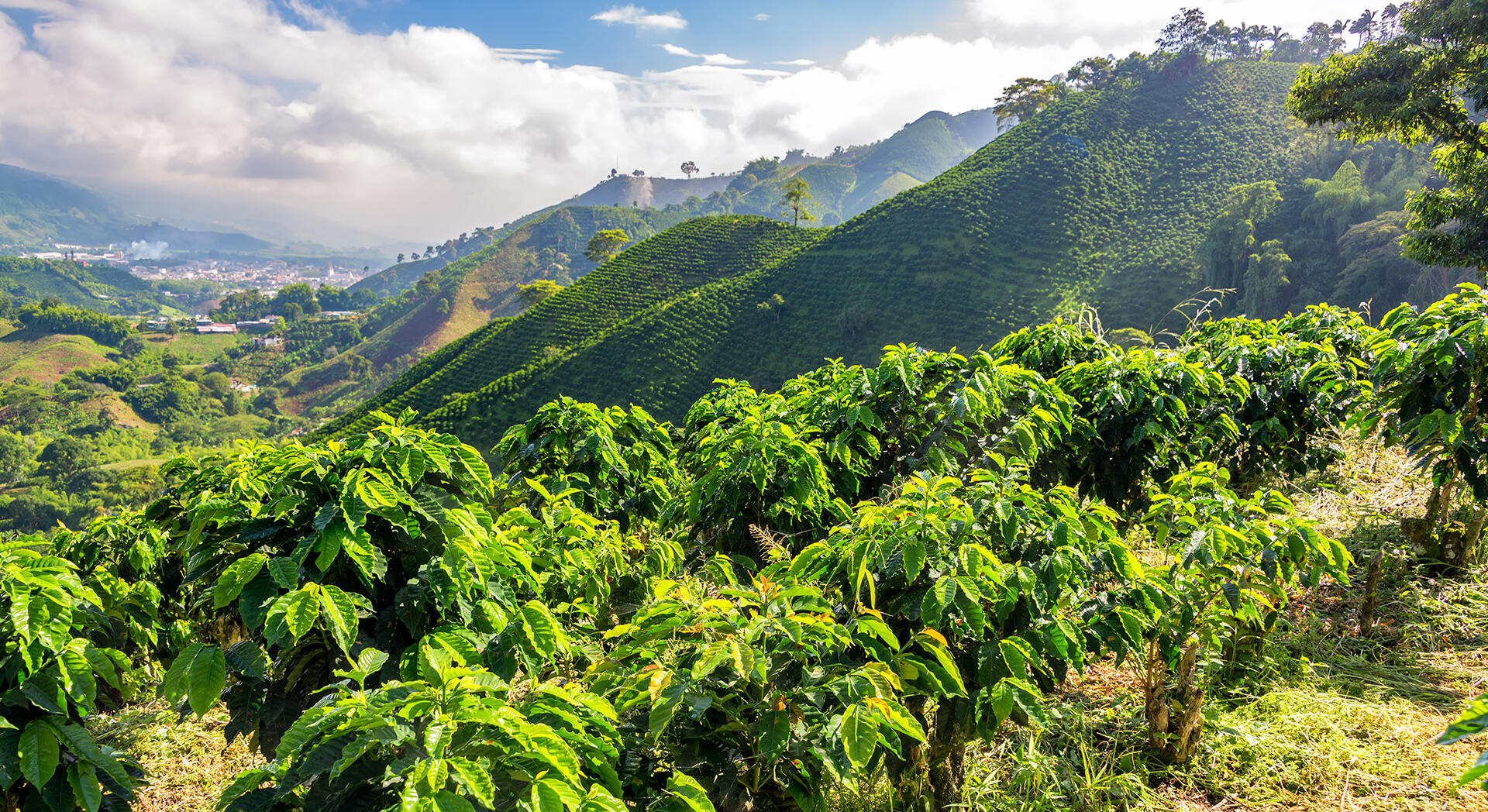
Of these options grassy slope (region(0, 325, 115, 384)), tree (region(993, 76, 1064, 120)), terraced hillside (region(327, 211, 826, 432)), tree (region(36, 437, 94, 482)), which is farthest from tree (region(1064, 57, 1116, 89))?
grassy slope (region(0, 325, 115, 384))

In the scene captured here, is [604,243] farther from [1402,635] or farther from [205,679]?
[205,679]

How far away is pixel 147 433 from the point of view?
7750 centimetres

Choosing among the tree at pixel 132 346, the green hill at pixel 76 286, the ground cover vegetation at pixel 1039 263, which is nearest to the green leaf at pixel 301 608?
the ground cover vegetation at pixel 1039 263

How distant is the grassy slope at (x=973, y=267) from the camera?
38125 mm

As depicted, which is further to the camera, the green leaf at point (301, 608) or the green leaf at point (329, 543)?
the green leaf at point (329, 543)

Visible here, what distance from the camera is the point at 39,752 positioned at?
2.17 metres

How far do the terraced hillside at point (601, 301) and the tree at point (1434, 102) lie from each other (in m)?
37.7

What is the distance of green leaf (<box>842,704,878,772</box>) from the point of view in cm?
169

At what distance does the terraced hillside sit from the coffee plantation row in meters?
39.8

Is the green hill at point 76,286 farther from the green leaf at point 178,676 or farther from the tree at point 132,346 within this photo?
the green leaf at point 178,676

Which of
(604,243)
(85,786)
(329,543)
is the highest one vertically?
(604,243)

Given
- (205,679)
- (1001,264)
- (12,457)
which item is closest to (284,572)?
(205,679)

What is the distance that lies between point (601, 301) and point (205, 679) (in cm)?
5210

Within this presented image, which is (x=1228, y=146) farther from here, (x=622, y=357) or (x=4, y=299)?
(x=4, y=299)
